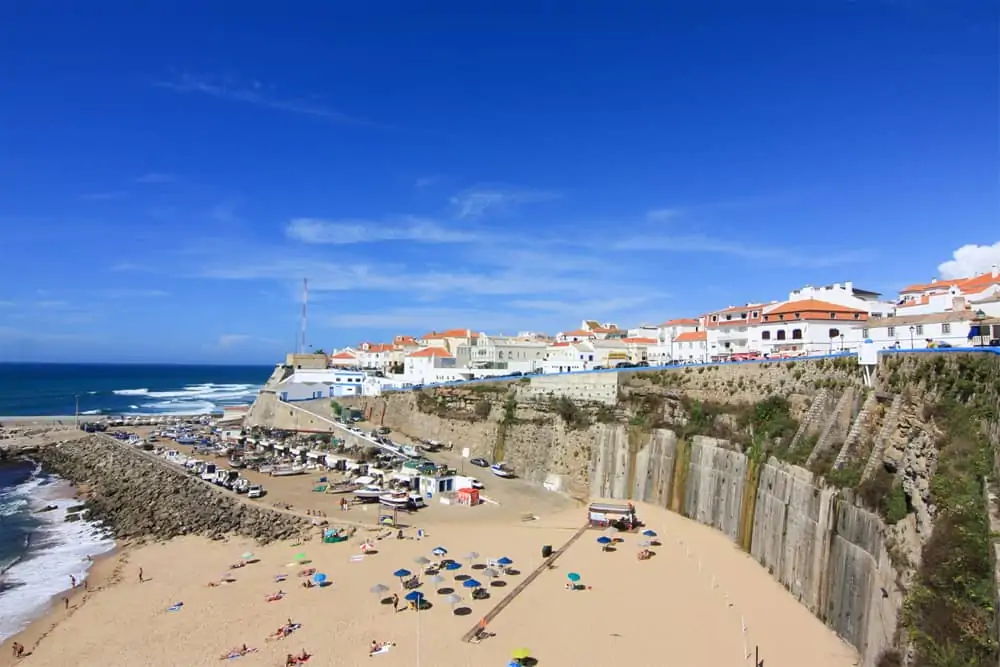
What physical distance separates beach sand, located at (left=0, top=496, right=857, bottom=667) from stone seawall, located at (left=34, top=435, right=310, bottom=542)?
367cm

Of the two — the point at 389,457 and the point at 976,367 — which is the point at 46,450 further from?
the point at 976,367

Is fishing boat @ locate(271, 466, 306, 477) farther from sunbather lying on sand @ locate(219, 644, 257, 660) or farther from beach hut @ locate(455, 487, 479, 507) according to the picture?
sunbather lying on sand @ locate(219, 644, 257, 660)

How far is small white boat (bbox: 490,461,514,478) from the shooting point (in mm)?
44969

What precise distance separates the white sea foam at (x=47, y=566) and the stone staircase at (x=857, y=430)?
100.0 feet

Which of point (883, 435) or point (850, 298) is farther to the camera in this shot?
point (850, 298)

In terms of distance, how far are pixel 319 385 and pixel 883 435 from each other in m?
61.6

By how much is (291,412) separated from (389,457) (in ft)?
70.6

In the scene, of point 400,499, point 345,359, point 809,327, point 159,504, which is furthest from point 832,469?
point 345,359

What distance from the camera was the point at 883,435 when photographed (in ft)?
69.8

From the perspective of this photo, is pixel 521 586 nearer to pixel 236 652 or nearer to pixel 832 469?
pixel 236 652

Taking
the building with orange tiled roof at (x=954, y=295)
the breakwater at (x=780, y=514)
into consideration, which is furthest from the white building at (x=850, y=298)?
the breakwater at (x=780, y=514)

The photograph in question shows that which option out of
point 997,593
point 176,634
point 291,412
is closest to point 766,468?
point 997,593

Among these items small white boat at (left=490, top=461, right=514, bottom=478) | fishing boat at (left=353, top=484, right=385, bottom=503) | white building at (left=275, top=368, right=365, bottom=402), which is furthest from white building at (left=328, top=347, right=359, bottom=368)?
fishing boat at (left=353, top=484, right=385, bottom=503)

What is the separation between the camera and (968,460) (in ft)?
55.7
